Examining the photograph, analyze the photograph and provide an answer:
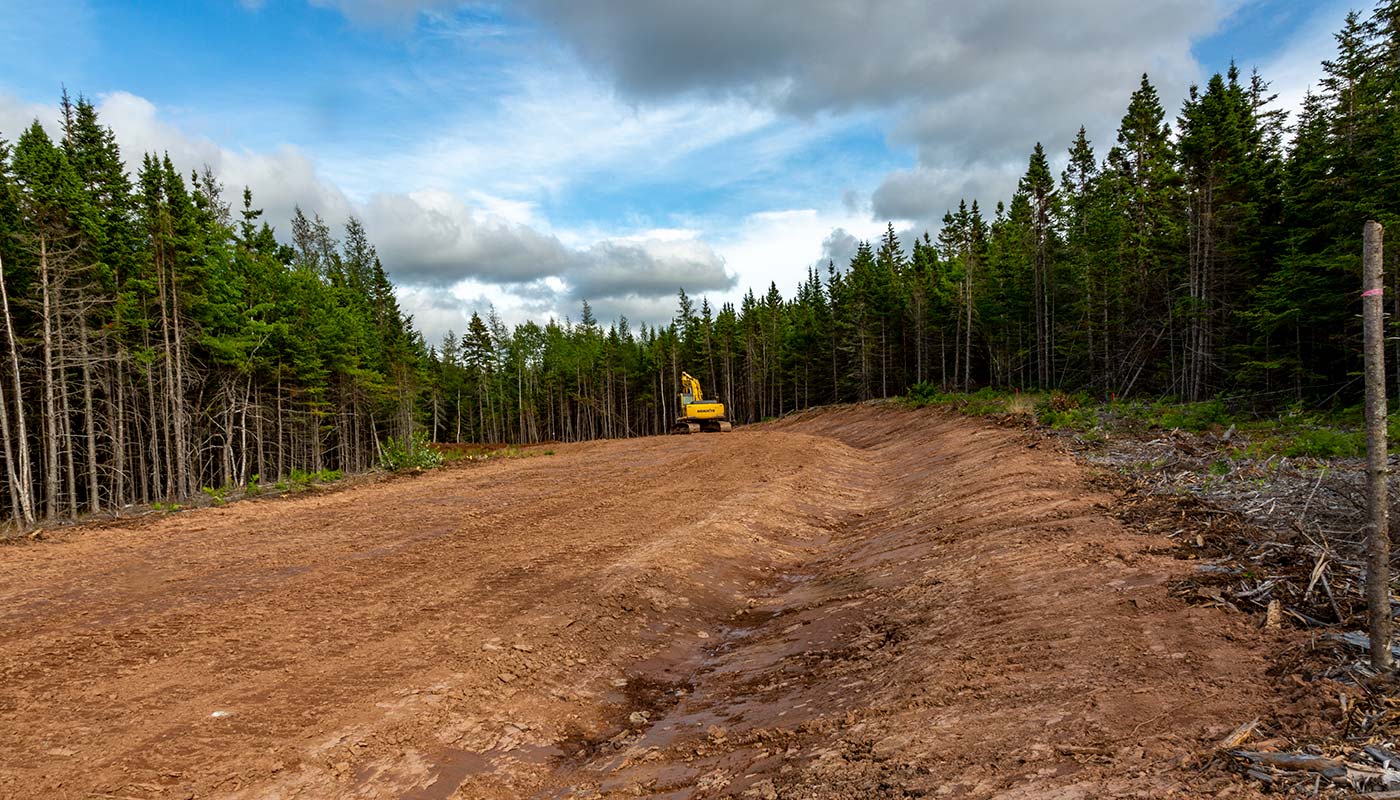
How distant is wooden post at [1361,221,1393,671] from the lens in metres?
3.25

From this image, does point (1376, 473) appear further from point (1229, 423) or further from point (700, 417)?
point (700, 417)

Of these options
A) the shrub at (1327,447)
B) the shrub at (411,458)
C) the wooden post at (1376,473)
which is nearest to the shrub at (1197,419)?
the shrub at (1327,447)

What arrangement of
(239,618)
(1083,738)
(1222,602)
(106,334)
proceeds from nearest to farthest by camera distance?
(1083,738) → (1222,602) → (239,618) → (106,334)

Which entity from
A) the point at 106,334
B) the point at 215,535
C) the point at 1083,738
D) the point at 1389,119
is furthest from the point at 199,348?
the point at 1389,119

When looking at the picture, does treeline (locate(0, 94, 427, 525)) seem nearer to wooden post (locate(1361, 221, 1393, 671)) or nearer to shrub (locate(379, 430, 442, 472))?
shrub (locate(379, 430, 442, 472))

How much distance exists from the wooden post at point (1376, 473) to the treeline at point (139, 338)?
22.8 metres

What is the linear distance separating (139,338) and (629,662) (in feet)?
99.3

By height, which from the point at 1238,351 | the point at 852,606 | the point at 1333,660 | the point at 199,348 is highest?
the point at 199,348

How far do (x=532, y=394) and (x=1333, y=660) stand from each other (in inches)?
2954

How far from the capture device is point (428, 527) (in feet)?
35.9

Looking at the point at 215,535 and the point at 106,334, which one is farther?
the point at 106,334

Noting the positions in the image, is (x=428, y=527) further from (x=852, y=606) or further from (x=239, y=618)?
(x=852, y=606)

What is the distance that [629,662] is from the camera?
19.8ft

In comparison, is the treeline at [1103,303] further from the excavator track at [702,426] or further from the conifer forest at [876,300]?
the excavator track at [702,426]
